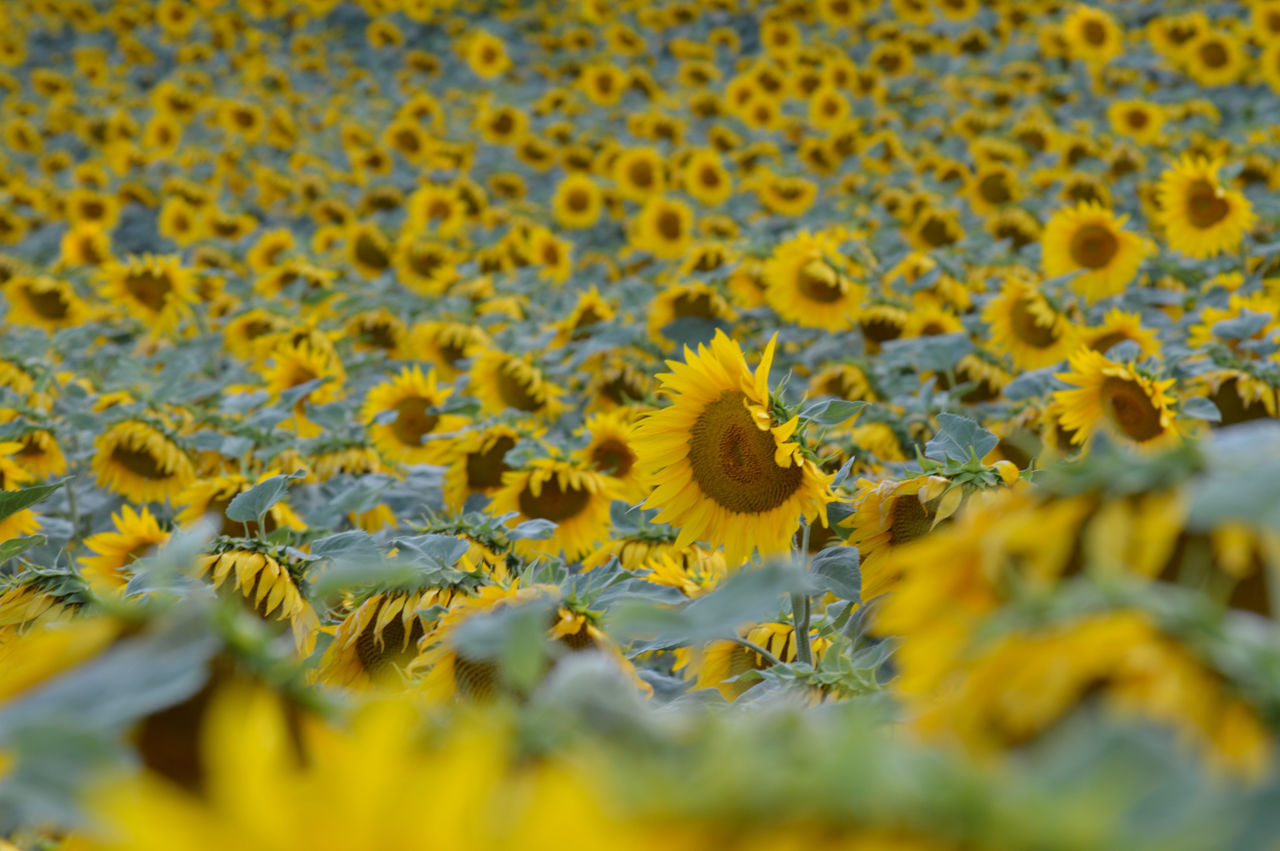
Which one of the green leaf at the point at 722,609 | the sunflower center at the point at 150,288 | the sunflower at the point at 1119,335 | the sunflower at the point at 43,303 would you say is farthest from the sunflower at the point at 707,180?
the green leaf at the point at 722,609

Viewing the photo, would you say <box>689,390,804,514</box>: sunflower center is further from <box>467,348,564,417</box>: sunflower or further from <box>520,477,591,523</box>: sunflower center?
<box>467,348,564,417</box>: sunflower

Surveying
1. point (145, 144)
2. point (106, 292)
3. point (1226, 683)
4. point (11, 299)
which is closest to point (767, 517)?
point (1226, 683)

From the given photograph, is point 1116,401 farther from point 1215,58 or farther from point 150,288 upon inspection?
point 1215,58

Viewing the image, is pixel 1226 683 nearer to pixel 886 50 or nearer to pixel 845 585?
pixel 845 585

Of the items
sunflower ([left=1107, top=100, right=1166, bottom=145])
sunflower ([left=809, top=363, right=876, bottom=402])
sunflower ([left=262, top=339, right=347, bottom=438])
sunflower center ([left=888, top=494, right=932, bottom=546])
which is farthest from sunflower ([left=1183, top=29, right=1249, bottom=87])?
sunflower center ([left=888, top=494, right=932, bottom=546])

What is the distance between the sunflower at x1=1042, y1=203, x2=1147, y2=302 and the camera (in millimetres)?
2766

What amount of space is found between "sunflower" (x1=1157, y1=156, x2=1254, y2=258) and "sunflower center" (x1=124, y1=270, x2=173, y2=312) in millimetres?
3056

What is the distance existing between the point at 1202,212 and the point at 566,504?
2143mm

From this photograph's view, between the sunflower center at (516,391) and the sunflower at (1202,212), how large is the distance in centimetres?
192

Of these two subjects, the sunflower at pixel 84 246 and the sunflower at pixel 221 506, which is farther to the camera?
the sunflower at pixel 84 246

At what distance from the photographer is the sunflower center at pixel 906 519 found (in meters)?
1.18

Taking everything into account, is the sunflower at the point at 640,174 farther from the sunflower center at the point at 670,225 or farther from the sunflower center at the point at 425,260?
the sunflower center at the point at 425,260

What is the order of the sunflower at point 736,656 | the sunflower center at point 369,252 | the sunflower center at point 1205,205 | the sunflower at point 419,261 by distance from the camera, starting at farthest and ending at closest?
the sunflower center at point 369,252 < the sunflower at point 419,261 < the sunflower center at point 1205,205 < the sunflower at point 736,656

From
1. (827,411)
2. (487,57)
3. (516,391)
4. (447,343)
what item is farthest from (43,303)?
(487,57)
